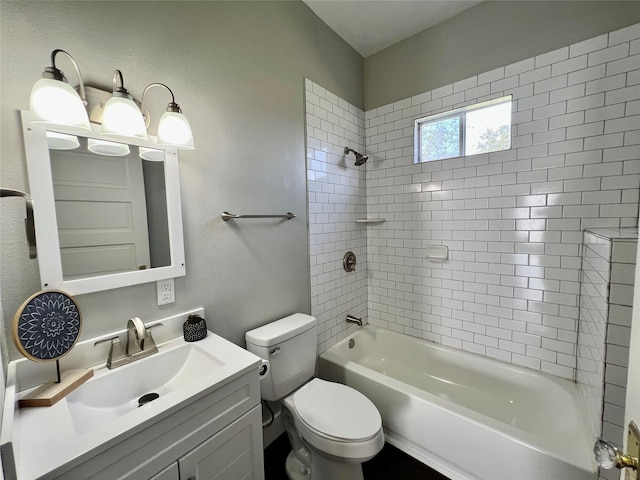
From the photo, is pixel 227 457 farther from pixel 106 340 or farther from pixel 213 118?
pixel 213 118

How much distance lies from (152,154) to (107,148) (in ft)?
0.50

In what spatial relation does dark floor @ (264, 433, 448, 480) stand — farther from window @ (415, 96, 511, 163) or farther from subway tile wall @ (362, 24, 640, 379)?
window @ (415, 96, 511, 163)

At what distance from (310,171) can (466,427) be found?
1.76 m

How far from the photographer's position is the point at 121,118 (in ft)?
3.01

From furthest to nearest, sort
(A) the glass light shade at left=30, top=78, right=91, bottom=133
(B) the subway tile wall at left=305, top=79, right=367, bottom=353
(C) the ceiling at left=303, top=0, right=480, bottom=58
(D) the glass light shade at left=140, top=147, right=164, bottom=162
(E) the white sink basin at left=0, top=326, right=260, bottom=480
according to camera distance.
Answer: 1. (B) the subway tile wall at left=305, top=79, right=367, bottom=353
2. (C) the ceiling at left=303, top=0, right=480, bottom=58
3. (D) the glass light shade at left=140, top=147, right=164, bottom=162
4. (A) the glass light shade at left=30, top=78, right=91, bottom=133
5. (E) the white sink basin at left=0, top=326, right=260, bottom=480

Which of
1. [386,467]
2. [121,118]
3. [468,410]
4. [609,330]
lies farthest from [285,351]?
[609,330]

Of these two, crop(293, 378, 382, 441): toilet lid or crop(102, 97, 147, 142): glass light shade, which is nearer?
crop(102, 97, 147, 142): glass light shade

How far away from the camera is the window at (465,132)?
1781 mm

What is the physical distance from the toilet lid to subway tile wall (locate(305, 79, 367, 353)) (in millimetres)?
522

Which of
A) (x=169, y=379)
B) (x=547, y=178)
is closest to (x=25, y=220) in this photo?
(x=169, y=379)

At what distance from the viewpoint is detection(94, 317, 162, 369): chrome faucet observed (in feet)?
3.29

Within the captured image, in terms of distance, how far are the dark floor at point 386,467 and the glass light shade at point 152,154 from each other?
1776 millimetres

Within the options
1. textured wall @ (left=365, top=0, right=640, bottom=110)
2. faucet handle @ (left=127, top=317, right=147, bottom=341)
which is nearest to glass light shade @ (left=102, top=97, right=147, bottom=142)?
faucet handle @ (left=127, top=317, right=147, bottom=341)

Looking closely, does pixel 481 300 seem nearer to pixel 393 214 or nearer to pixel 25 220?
pixel 393 214
